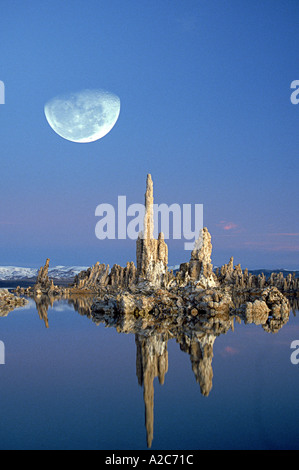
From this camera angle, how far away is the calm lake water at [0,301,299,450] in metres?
6.58

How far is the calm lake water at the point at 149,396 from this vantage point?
6.58m

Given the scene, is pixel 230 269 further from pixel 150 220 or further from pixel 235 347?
pixel 235 347

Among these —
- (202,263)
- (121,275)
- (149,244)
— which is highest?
(149,244)

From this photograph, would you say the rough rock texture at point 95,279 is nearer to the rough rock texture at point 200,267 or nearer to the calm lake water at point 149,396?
the rough rock texture at point 200,267

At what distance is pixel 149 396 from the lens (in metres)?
8.96

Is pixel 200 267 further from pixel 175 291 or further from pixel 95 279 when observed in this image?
pixel 95 279

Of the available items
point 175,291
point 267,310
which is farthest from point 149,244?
point 267,310

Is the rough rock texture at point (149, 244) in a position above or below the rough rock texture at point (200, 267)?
above

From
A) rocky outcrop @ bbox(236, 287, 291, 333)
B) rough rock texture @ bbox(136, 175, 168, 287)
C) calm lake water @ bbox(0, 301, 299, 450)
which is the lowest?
calm lake water @ bbox(0, 301, 299, 450)

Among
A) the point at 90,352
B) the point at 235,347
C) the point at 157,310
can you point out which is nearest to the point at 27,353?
the point at 90,352

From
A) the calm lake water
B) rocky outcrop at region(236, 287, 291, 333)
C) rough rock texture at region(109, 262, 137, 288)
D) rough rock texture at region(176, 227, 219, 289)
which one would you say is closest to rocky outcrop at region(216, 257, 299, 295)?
rough rock texture at region(109, 262, 137, 288)

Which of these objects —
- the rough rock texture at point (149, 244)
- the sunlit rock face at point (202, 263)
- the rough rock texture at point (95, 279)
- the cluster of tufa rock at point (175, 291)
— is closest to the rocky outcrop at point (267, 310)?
the cluster of tufa rock at point (175, 291)

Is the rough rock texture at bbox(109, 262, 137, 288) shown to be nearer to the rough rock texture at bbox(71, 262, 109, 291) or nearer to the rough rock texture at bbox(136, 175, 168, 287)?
the rough rock texture at bbox(71, 262, 109, 291)

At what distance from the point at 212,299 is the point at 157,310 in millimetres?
4360
